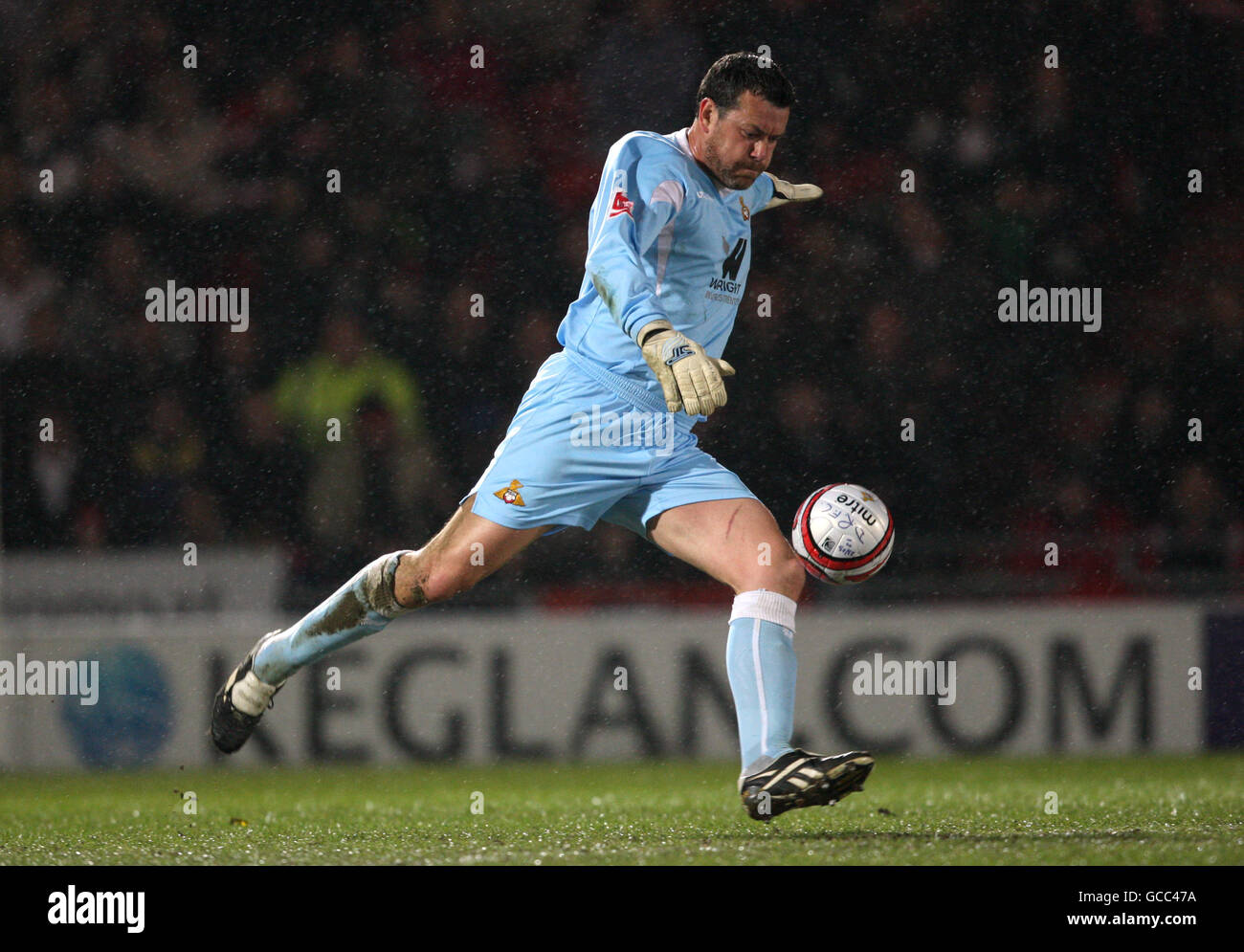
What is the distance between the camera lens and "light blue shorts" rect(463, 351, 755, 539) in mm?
4070

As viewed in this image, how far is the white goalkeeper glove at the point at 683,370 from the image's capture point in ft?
11.3

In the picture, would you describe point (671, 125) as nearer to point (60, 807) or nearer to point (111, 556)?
point (111, 556)

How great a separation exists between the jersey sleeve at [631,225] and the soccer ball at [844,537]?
0.74 m

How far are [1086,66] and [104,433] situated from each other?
5.75m

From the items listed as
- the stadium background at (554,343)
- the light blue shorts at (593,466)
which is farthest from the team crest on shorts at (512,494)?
the stadium background at (554,343)

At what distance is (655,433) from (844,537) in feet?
1.88

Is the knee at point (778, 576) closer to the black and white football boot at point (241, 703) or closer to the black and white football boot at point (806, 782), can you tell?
the black and white football boot at point (806, 782)

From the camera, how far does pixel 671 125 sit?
8.27 meters

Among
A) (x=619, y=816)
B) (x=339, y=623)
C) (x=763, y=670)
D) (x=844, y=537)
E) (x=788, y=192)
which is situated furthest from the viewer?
(x=788, y=192)


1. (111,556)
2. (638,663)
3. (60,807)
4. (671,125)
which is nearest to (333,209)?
(671,125)

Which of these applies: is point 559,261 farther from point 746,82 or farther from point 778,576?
point 778,576

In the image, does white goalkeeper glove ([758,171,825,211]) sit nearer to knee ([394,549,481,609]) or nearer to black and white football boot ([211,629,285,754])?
knee ([394,549,481,609])

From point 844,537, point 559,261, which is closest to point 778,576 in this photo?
point 844,537

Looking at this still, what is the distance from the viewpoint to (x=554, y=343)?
313 inches
